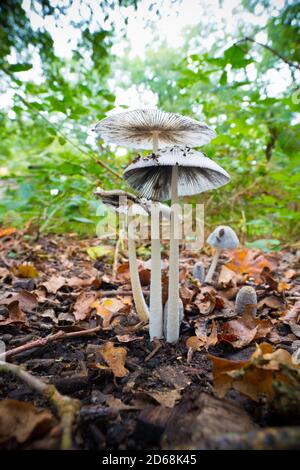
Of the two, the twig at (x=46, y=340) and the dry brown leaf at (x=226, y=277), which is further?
the dry brown leaf at (x=226, y=277)

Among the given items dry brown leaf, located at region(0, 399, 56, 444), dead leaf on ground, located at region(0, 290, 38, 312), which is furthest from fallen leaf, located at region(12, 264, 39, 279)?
dry brown leaf, located at region(0, 399, 56, 444)

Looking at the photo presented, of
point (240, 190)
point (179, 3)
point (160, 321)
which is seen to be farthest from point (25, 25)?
point (240, 190)

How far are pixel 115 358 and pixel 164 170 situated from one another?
1.20 m

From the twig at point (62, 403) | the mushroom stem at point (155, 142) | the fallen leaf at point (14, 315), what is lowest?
the twig at point (62, 403)

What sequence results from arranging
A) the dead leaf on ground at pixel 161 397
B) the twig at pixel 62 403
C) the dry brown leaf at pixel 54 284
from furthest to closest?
the dry brown leaf at pixel 54 284 < the dead leaf on ground at pixel 161 397 < the twig at pixel 62 403

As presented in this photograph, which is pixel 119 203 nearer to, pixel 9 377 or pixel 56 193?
Answer: pixel 9 377

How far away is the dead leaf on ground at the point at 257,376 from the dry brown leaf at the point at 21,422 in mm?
644

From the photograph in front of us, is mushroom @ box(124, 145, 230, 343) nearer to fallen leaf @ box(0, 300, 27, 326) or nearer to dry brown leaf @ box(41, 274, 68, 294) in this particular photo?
fallen leaf @ box(0, 300, 27, 326)

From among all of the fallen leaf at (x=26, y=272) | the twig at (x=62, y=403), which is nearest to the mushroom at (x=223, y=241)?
the fallen leaf at (x=26, y=272)

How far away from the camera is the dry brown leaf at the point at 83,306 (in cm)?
220

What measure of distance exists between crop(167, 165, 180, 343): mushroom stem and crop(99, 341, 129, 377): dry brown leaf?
329 mm

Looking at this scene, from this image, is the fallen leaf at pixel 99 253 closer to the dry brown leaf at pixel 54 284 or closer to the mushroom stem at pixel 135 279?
the dry brown leaf at pixel 54 284

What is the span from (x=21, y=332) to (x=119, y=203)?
3.46 feet

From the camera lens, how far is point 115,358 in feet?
5.16
